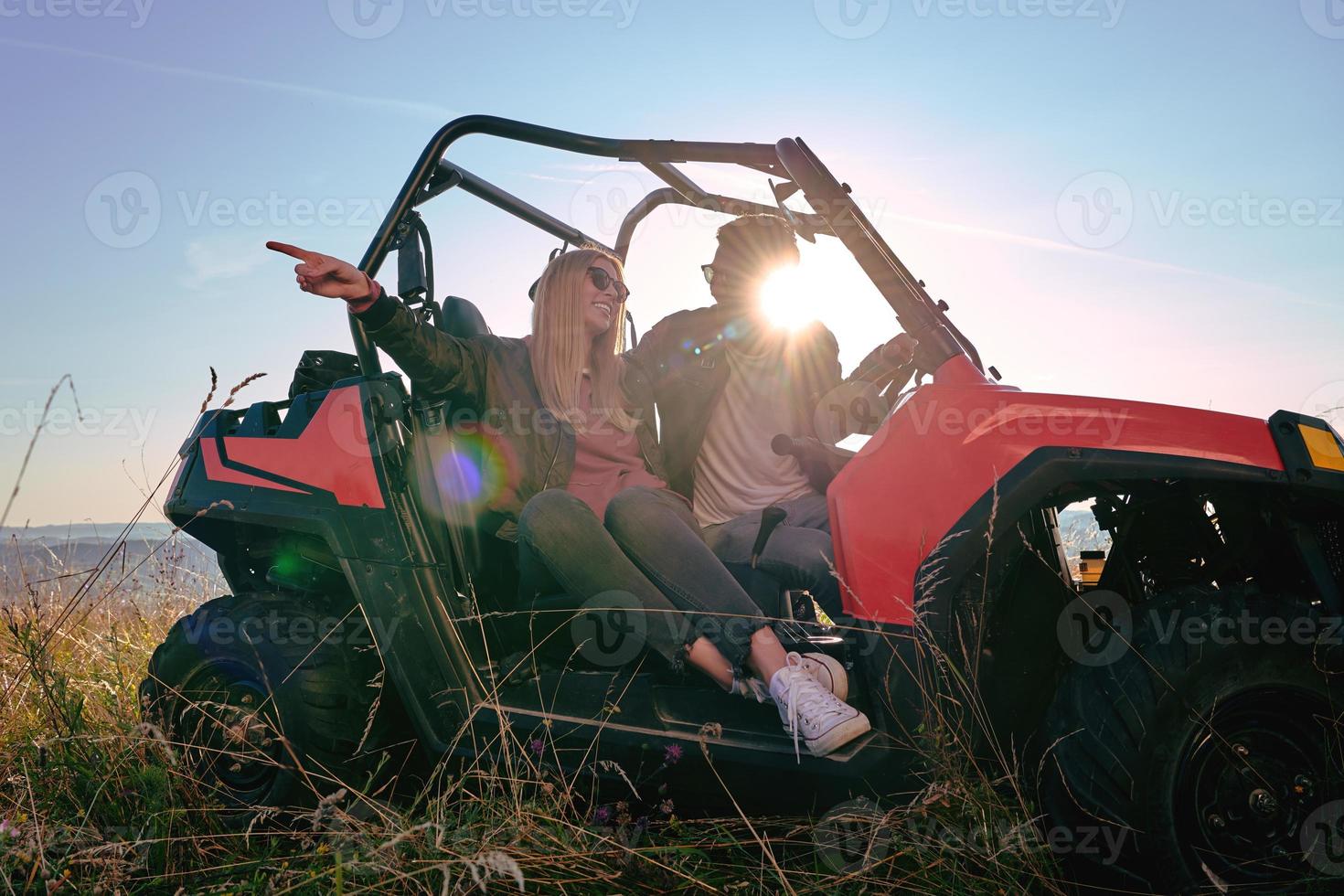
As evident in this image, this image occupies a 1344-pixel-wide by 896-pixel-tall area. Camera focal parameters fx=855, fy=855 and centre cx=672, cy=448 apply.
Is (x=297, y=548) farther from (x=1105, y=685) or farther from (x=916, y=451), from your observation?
(x=1105, y=685)

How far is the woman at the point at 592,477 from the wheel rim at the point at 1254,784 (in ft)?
2.09

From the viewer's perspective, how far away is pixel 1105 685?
5.54 feet

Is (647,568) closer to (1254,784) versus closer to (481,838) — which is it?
(481,838)

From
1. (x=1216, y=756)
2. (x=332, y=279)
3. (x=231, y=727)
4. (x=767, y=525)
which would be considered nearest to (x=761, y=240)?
(x=767, y=525)

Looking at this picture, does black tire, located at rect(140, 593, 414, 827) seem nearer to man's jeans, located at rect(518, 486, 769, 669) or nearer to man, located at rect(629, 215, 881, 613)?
man's jeans, located at rect(518, 486, 769, 669)

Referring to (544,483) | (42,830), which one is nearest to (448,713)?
(544,483)

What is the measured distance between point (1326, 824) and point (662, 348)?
204 centimetres

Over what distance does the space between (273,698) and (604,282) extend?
5.19 ft

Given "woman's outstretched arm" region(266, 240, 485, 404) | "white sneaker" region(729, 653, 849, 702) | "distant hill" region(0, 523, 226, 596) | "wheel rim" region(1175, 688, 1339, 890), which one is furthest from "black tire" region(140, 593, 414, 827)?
"wheel rim" region(1175, 688, 1339, 890)

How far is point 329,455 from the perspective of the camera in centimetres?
245

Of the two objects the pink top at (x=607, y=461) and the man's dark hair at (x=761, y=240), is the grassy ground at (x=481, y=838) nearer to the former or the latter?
the pink top at (x=607, y=461)

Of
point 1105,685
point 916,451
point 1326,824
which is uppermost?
point 916,451

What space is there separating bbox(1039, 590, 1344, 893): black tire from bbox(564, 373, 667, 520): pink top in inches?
54.9

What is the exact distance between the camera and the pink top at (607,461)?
2.61 m
